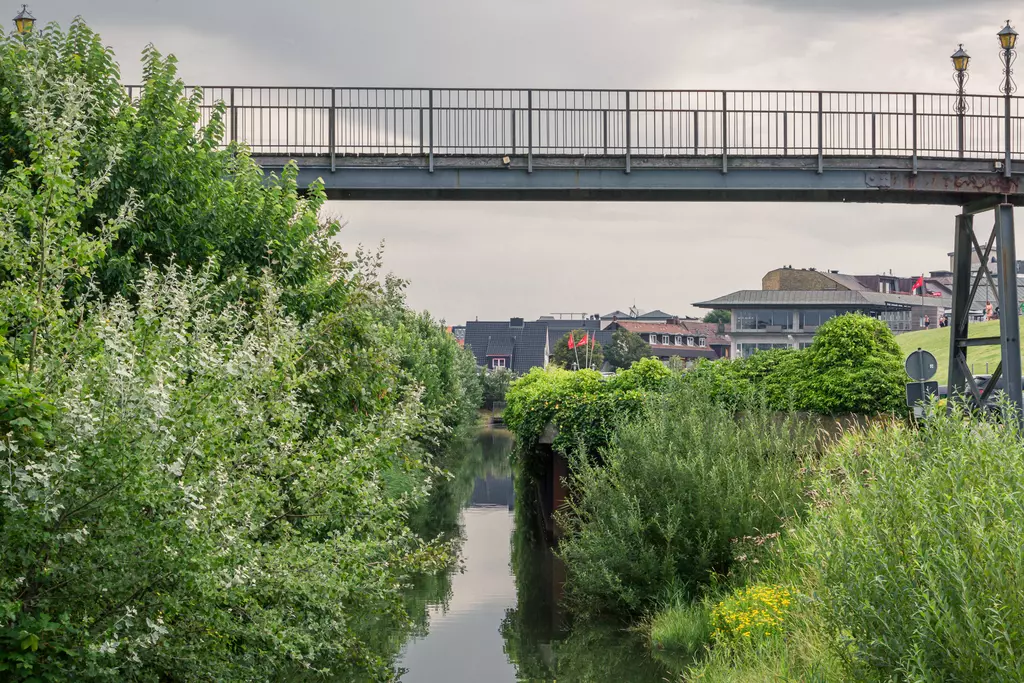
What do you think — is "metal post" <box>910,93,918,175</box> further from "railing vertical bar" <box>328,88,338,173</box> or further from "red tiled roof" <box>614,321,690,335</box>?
"red tiled roof" <box>614,321,690,335</box>

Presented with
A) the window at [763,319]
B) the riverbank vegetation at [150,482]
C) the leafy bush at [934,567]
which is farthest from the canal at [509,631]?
the window at [763,319]

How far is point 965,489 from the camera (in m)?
6.46

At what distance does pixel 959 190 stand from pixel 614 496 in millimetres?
8693

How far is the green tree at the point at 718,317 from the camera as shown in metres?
127

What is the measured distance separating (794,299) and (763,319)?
4216 mm

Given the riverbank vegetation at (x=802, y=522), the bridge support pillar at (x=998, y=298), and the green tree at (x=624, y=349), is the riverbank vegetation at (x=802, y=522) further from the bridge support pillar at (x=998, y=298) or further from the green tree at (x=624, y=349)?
the green tree at (x=624, y=349)

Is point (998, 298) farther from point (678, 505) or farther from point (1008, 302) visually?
point (678, 505)

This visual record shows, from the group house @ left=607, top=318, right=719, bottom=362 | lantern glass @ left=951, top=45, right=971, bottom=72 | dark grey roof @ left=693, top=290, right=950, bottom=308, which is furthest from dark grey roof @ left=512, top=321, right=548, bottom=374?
lantern glass @ left=951, top=45, right=971, bottom=72

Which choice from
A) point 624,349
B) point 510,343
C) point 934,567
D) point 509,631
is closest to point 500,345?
point 510,343

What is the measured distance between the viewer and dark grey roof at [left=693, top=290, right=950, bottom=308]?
309 ft

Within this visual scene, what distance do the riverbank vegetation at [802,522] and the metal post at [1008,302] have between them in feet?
7.01

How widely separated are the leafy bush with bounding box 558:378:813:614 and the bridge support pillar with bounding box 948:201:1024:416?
220 inches

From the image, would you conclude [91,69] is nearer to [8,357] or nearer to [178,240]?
[178,240]

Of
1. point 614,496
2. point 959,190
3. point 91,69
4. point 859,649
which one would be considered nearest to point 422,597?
point 614,496
